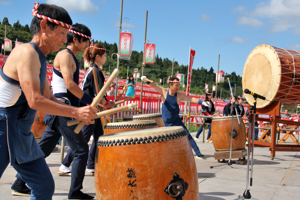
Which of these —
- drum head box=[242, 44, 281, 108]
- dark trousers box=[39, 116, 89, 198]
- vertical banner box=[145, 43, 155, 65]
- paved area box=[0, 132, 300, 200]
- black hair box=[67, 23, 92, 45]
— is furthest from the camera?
vertical banner box=[145, 43, 155, 65]

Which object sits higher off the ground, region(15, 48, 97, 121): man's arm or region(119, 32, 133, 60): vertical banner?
region(119, 32, 133, 60): vertical banner

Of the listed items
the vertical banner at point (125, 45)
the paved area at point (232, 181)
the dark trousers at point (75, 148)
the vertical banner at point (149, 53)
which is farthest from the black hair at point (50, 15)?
the vertical banner at point (149, 53)

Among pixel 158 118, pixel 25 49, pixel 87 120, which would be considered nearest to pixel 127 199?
pixel 87 120

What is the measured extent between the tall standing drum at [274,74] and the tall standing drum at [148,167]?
4.29 metres

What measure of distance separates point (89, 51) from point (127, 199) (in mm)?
2545

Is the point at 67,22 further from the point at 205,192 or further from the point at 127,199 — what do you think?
the point at 205,192

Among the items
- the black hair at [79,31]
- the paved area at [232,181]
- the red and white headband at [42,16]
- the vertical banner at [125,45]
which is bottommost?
the paved area at [232,181]

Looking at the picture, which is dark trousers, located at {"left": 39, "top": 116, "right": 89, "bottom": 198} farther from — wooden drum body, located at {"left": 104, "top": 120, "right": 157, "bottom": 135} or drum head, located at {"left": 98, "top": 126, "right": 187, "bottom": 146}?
drum head, located at {"left": 98, "top": 126, "right": 187, "bottom": 146}

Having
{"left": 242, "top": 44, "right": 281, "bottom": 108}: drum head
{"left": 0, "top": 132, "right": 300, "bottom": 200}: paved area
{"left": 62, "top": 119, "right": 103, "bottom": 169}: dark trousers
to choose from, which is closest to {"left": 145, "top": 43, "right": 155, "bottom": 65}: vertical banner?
{"left": 242, "top": 44, "right": 281, "bottom": 108}: drum head

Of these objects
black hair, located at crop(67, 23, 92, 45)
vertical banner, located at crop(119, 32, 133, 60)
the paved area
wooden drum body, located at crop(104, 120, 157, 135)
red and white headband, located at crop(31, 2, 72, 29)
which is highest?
vertical banner, located at crop(119, 32, 133, 60)

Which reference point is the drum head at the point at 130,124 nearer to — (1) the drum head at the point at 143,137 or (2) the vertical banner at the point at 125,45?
(1) the drum head at the point at 143,137

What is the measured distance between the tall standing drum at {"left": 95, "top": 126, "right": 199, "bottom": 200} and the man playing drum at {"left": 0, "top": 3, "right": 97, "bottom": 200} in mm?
341

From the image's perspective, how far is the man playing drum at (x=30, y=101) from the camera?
1.79 metres

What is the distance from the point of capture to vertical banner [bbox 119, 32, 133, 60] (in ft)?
32.5
